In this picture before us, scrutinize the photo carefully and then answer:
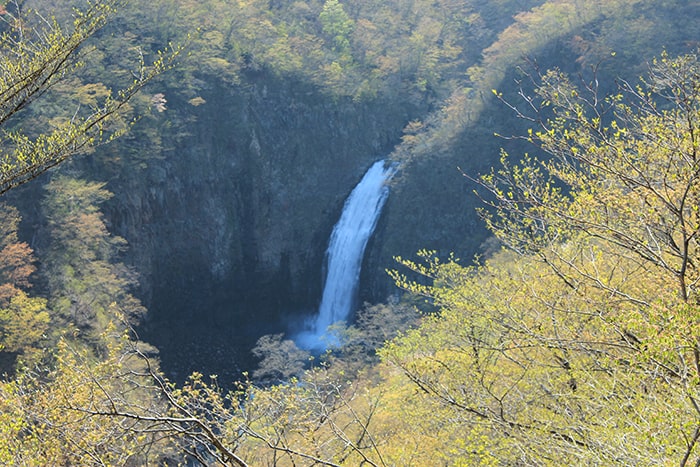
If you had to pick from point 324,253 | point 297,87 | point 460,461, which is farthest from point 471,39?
point 460,461

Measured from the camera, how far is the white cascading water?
27600 millimetres

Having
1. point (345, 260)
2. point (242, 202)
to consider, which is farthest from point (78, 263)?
point (345, 260)

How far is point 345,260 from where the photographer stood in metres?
27.8

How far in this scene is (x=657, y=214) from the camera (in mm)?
4766

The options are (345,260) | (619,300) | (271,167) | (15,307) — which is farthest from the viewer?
(271,167)

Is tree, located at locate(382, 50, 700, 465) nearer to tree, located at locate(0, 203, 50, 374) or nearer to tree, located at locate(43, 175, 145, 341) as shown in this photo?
tree, located at locate(0, 203, 50, 374)

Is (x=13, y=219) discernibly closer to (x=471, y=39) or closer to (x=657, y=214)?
(x=657, y=214)

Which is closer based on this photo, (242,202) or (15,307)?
(15,307)

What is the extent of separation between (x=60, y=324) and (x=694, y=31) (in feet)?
96.4

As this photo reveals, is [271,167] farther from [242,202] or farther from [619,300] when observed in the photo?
[619,300]

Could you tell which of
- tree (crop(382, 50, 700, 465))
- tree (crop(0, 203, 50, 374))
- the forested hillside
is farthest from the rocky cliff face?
tree (crop(382, 50, 700, 465))

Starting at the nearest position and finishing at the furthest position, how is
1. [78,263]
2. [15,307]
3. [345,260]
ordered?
1. [15,307]
2. [78,263]
3. [345,260]

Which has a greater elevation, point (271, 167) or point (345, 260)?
point (271, 167)

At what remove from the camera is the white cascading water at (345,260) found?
27.6 m
